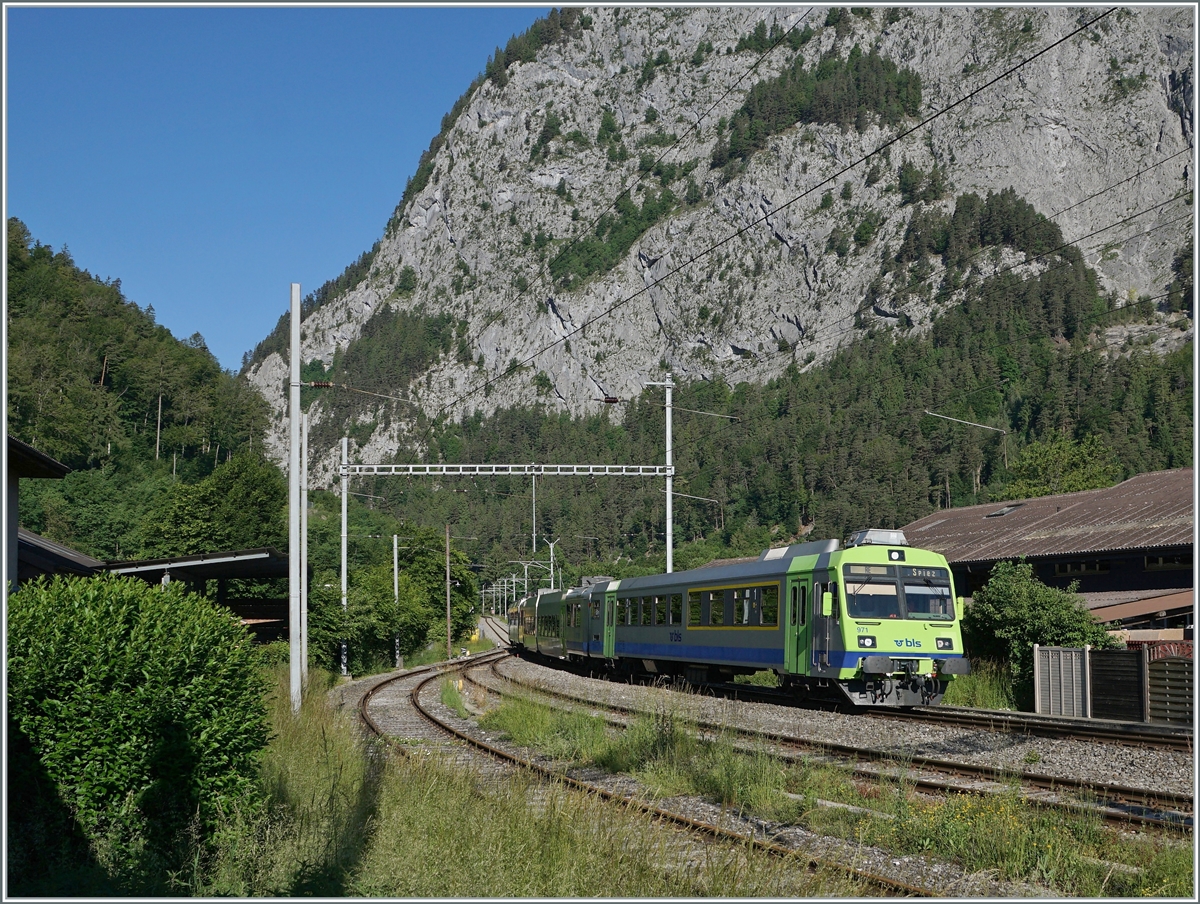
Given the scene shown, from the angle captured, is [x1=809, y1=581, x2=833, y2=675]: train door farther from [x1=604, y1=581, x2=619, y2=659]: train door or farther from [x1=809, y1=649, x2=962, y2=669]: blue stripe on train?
[x1=604, y1=581, x2=619, y2=659]: train door

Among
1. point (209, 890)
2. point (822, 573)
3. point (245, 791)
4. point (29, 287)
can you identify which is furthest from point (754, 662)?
point (29, 287)

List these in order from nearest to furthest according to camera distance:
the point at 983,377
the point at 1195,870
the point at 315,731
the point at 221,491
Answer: the point at 1195,870 → the point at 315,731 → the point at 221,491 → the point at 983,377

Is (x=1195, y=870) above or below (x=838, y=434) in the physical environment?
below

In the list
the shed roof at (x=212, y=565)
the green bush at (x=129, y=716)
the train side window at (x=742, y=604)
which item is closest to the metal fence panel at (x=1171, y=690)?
the train side window at (x=742, y=604)

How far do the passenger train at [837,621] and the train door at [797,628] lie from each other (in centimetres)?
2

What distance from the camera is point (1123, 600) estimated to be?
3012cm

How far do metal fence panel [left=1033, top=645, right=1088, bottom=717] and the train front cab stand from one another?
8.53 ft

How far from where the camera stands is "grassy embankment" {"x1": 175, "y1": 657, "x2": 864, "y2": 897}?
7867 millimetres

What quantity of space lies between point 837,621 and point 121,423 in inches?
3501

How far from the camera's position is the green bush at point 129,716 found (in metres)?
9.06

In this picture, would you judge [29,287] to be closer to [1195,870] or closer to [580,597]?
[580,597]

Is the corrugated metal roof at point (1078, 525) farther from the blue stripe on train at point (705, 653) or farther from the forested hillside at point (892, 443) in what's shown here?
the forested hillside at point (892, 443)

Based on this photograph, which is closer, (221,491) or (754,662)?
(754,662)

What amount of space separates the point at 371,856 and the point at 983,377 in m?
152
